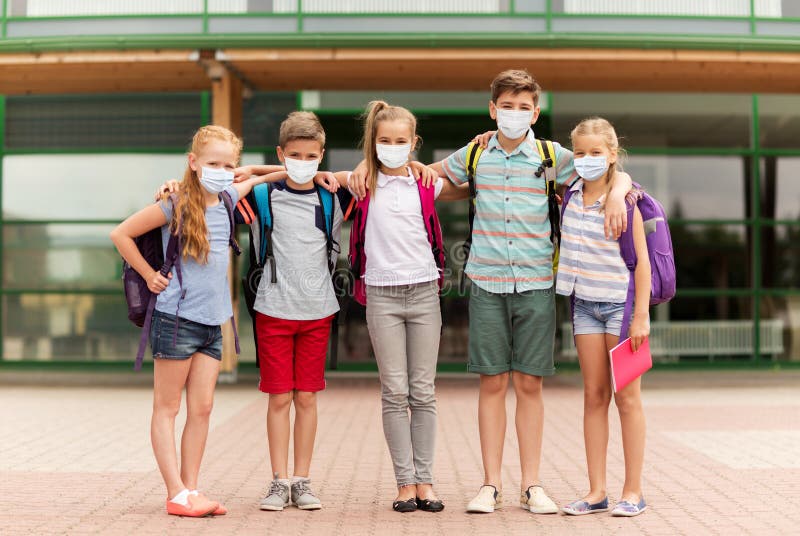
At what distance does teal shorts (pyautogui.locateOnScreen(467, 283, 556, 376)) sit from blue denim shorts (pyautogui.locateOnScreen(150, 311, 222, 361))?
142 cm

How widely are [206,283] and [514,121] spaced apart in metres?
1.81

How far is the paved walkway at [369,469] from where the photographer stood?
4.26m

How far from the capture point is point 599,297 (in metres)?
4.42

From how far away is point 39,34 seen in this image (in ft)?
37.3

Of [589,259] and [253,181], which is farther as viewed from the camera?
[253,181]

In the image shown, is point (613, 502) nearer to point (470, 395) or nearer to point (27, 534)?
point (27, 534)

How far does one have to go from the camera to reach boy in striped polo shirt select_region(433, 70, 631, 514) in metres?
4.53

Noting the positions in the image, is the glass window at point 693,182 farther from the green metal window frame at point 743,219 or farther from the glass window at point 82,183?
the glass window at point 82,183

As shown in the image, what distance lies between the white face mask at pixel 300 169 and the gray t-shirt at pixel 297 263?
115 mm

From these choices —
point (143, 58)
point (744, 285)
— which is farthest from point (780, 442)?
point (143, 58)

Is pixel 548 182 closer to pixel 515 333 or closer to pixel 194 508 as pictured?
pixel 515 333

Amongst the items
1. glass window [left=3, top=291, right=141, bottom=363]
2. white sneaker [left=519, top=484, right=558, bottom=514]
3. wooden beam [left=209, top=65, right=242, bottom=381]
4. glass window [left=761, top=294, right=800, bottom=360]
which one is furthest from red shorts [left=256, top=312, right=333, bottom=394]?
glass window [left=761, top=294, right=800, bottom=360]

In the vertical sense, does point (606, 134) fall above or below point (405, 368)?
above

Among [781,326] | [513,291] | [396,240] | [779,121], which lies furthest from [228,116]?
[781,326]
